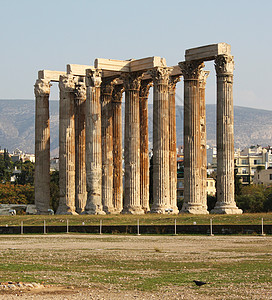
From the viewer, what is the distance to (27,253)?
132 feet

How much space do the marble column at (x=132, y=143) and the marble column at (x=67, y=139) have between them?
23.2 feet

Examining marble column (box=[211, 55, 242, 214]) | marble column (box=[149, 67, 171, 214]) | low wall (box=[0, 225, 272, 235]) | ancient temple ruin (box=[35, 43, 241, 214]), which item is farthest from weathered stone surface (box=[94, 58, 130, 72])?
low wall (box=[0, 225, 272, 235])

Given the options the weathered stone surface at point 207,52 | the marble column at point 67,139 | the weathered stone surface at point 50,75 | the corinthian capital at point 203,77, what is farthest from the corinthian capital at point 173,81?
the weathered stone surface at point 50,75

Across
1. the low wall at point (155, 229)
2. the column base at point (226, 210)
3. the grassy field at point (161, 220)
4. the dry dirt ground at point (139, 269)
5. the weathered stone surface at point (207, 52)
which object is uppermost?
the weathered stone surface at point (207, 52)

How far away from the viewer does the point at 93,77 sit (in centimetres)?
8725

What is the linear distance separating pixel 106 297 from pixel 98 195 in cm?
6270

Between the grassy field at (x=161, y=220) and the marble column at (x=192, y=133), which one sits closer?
the grassy field at (x=161, y=220)

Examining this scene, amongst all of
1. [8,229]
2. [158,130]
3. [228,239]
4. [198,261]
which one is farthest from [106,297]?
[158,130]

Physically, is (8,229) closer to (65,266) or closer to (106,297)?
(65,266)

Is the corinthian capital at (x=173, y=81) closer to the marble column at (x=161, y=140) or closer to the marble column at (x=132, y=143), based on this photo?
the marble column at (x=132, y=143)

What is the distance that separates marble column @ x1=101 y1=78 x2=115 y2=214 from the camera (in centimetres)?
9244

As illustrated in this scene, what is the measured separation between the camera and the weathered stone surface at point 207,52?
77875 mm

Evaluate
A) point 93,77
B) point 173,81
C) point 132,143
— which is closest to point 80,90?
point 93,77

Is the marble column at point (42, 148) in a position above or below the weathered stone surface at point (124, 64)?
below
